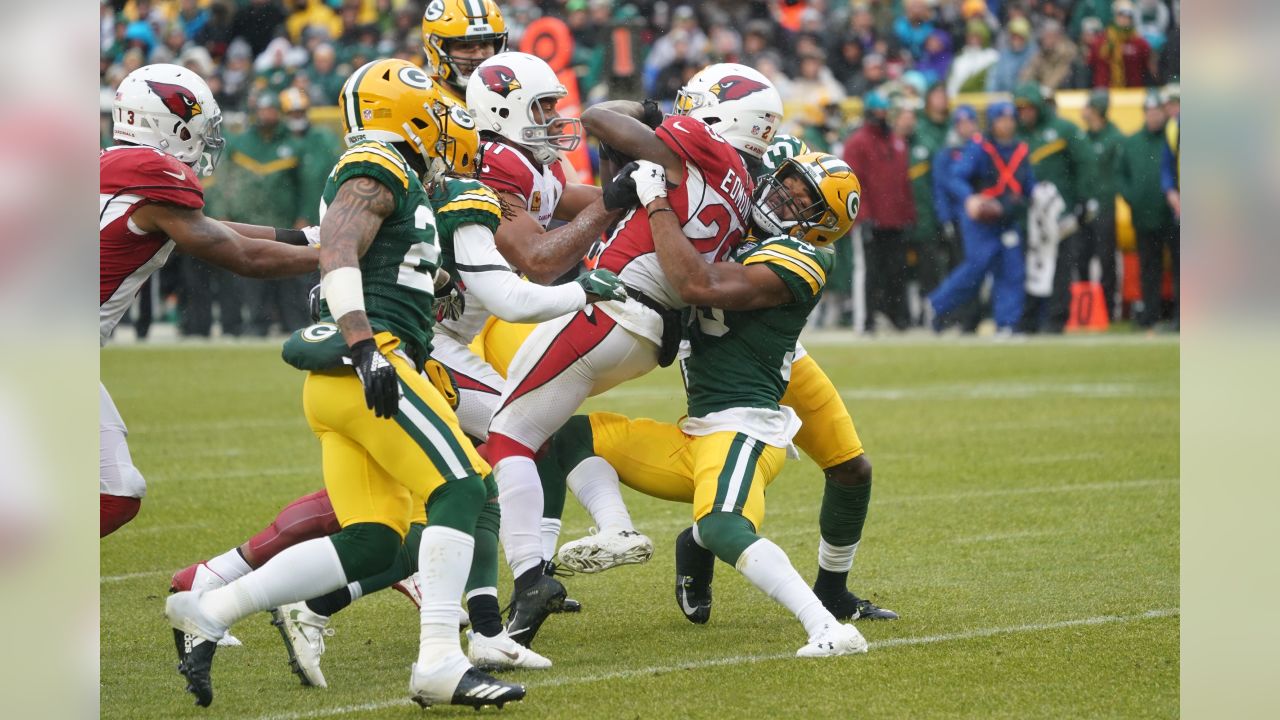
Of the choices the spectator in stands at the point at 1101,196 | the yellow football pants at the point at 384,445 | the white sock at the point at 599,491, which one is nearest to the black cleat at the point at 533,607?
the white sock at the point at 599,491

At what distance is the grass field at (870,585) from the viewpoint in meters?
4.60

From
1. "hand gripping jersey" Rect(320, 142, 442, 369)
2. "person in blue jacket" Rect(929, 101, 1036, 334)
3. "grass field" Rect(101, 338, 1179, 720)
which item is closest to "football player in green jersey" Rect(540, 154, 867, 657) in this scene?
"grass field" Rect(101, 338, 1179, 720)

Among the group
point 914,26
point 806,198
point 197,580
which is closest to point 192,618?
point 197,580

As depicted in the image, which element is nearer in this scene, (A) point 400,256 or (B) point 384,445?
(B) point 384,445

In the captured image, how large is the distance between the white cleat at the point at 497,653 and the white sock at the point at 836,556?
1261mm

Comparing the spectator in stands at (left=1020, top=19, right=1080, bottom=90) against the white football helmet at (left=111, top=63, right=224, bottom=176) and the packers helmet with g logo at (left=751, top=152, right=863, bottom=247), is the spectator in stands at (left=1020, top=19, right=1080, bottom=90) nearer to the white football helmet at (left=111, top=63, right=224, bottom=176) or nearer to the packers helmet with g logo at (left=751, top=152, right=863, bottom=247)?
the packers helmet with g logo at (left=751, top=152, right=863, bottom=247)

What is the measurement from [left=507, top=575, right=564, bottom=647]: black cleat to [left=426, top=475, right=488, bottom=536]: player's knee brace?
857 millimetres

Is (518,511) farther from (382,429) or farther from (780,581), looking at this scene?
(382,429)

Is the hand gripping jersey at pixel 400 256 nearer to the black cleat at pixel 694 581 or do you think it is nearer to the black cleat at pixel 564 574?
the black cleat at pixel 564 574

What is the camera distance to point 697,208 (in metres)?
5.45

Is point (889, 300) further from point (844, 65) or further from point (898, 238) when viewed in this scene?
point (844, 65)

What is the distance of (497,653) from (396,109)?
1.62 metres

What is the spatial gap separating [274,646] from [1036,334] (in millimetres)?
11885
